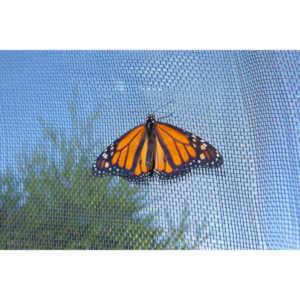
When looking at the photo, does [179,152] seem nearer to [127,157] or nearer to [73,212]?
[127,157]

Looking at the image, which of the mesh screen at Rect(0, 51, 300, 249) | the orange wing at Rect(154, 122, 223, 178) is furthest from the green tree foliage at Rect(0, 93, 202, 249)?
the orange wing at Rect(154, 122, 223, 178)

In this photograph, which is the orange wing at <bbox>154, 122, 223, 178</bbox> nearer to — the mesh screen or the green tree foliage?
the mesh screen

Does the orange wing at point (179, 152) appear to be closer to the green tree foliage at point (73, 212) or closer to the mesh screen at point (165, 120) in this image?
the mesh screen at point (165, 120)

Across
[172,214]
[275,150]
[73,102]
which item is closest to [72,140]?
[73,102]

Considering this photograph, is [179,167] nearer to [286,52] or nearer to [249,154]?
[249,154]

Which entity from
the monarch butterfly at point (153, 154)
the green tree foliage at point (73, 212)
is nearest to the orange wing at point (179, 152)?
the monarch butterfly at point (153, 154)

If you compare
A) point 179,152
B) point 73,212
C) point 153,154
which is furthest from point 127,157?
point 73,212

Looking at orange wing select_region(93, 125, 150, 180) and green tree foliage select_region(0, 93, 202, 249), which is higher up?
orange wing select_region(93, 125, 150, 180)
